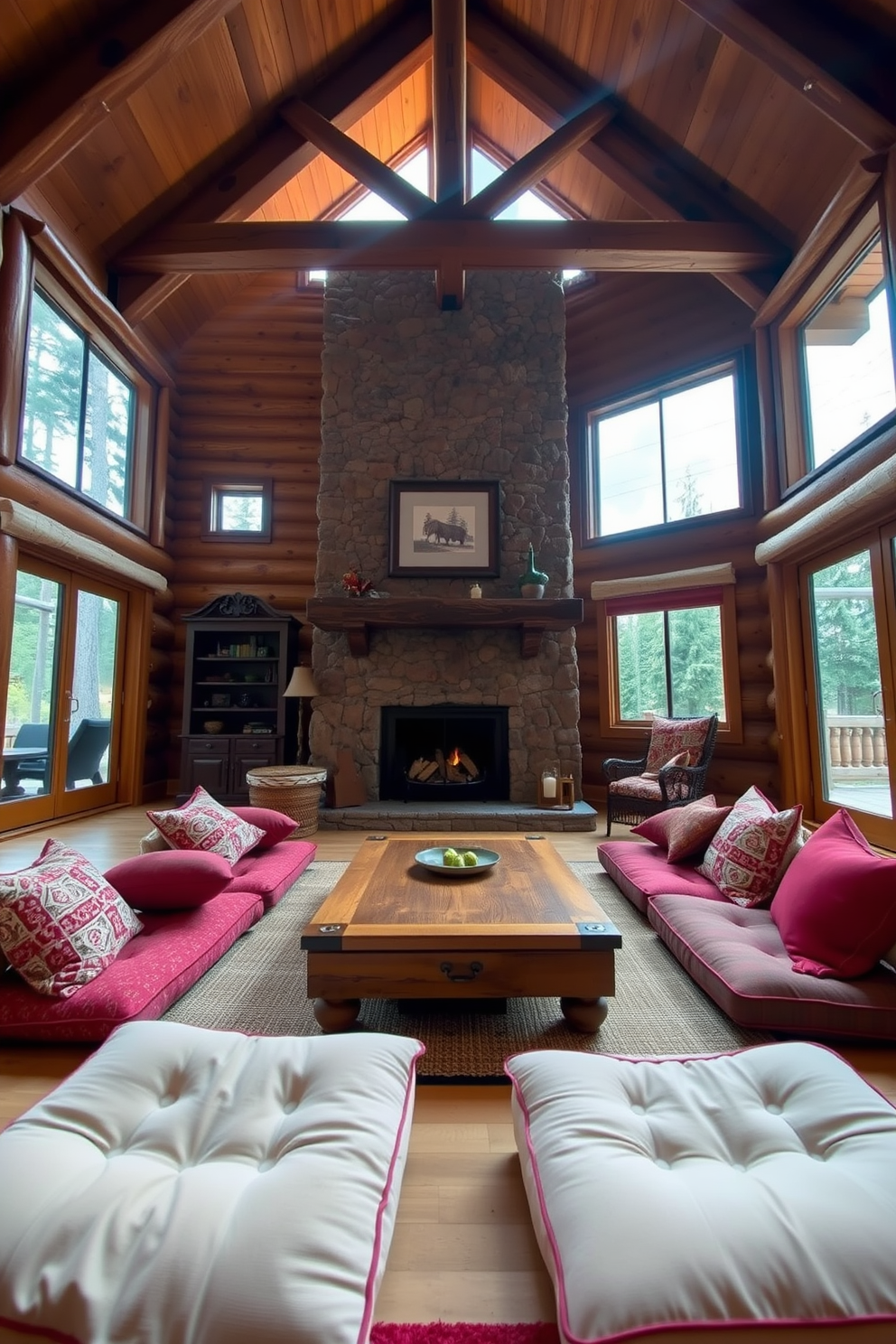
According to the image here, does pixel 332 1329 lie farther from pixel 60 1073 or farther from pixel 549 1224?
pixel 60 1073

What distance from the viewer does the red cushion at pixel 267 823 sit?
136 inches

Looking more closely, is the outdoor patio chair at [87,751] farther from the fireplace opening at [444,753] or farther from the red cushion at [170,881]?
the red cushion at [170,881]

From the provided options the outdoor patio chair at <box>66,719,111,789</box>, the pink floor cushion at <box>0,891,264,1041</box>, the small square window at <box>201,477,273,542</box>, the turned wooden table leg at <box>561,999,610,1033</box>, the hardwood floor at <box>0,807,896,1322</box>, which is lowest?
the hardwood floor at <box>0,807,896,1322</box>

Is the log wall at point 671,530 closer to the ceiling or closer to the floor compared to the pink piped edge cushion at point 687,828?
closer to the ceiling

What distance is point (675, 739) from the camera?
196 inches

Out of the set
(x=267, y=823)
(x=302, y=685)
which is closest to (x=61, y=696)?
(x=302, y=685)

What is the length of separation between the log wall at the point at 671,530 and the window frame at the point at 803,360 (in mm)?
436

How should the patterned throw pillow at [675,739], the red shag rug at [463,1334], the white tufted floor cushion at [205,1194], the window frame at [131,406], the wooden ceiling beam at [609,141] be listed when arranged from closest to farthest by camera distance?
the white tufted floor cushion at [205,1194] < the red shag rug at [463,1334] < the window frame at [131,406] < the patterned throw pillow at [675,739] < the wooden ceiling beam at [609,141]

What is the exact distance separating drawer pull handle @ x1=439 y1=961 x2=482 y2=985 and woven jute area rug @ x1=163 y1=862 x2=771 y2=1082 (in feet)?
0.73

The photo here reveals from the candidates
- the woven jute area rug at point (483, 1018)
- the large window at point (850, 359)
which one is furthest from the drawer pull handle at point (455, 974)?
the large window at point (850, 359)

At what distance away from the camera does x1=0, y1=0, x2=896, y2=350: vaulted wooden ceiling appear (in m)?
3.95

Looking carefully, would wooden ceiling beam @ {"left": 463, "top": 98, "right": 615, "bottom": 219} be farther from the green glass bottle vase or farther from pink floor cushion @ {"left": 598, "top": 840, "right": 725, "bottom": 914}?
pink floor cushion @ {"left": 598, "top": 840, "right": 725, "bottom": 914}

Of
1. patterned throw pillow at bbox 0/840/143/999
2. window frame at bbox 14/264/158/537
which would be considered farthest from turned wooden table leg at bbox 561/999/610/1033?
window frame at bbox 14/264/158/537

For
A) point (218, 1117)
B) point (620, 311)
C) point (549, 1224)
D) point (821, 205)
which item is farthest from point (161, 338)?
point (549, 1224)
